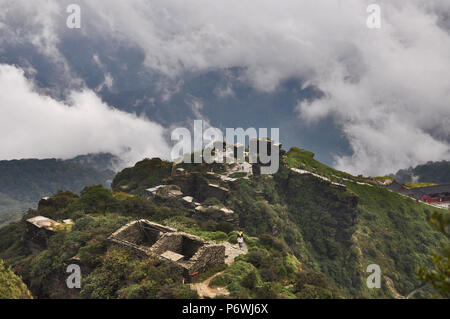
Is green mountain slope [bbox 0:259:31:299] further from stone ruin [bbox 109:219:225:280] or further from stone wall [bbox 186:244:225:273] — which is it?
stone wall [bbox 186:244:225:273]

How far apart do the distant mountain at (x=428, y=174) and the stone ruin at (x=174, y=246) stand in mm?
181217

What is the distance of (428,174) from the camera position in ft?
525

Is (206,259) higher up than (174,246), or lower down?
lower down

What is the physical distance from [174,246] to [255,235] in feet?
77.0

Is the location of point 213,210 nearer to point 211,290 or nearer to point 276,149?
point 211,290

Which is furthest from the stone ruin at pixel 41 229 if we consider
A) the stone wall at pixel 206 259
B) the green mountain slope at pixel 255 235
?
the stone wall at pixel 206 259

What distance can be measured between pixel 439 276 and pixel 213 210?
87.3ft

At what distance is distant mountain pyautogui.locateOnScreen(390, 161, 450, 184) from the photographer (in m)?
152

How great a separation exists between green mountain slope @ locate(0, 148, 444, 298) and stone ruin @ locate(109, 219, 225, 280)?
2.35 ft

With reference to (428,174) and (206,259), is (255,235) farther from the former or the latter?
(428,174)

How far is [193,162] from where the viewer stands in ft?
169

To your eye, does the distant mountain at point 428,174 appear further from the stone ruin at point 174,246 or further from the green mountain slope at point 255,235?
the stone ruin at point 174,246

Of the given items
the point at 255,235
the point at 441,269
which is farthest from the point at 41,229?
the point at 441,269

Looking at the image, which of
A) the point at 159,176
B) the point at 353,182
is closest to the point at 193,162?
the point at 159,176
